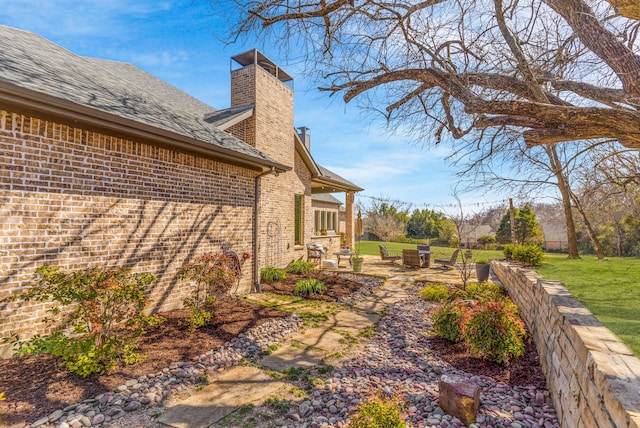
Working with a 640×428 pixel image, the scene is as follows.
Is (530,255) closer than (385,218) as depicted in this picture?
Yes

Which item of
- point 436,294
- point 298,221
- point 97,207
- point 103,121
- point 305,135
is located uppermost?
point 305,135

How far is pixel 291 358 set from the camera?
4484mm

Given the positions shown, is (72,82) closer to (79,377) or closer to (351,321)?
(79,377)

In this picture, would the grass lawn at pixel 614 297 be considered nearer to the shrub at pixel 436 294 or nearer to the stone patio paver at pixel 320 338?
the shrub at pixel 436 294

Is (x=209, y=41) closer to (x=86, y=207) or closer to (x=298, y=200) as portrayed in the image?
(x=86, y=207)

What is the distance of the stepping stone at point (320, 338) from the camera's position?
496 centimetres

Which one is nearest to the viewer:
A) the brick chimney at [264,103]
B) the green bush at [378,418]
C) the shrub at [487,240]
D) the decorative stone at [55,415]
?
the green bush at [378,418]

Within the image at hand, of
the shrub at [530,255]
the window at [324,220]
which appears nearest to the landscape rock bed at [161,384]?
the shrub at [530,255]

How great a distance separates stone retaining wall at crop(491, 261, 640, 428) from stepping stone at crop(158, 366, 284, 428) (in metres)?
2.81

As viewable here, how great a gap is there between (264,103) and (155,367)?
8.73m

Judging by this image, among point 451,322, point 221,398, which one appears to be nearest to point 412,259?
point 451,322

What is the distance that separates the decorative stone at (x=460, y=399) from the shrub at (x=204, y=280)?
149 inches

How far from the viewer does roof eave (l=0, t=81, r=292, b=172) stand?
373 cm

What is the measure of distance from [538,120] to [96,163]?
6.28 metres
